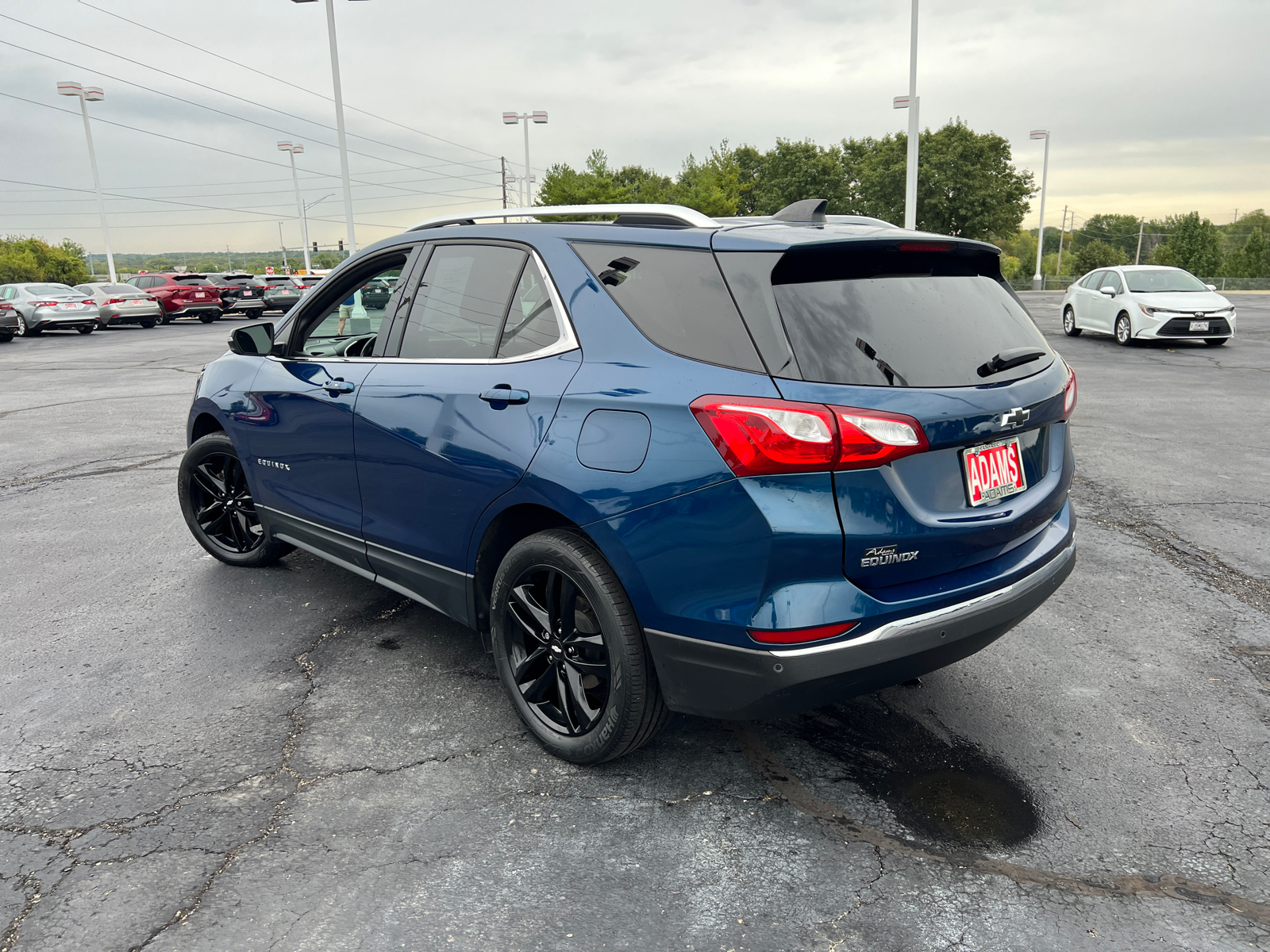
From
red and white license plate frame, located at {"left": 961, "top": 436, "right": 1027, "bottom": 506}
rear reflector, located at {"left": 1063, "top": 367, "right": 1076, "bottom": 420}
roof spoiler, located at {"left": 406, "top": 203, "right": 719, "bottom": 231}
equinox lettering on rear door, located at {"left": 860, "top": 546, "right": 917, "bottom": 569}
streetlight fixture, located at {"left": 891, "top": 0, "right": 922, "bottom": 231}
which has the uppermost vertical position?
streetlight fixture, located at {"left": 891, "top": 0, "right": 922, "bottom": 231}

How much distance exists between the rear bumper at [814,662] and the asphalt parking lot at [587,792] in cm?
43

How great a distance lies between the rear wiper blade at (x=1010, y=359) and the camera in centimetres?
279

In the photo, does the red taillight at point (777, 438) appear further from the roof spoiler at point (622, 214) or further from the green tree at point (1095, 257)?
the green tree at point (1095, 257)

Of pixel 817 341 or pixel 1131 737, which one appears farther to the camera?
pixel 1131 737

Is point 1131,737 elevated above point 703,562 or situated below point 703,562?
below

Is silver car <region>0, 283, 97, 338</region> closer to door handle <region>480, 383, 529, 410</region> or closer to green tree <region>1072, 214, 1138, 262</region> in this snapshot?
door handle <region>480, 383, 529, 410</region>

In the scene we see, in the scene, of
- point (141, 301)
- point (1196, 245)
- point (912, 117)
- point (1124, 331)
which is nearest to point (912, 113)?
point (912, 117)

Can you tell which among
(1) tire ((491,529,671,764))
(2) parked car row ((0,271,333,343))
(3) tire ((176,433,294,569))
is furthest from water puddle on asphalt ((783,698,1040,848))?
(2) parked car row ((0,271,333,343))

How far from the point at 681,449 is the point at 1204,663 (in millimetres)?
2756

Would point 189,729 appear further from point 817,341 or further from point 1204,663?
point 1204,663

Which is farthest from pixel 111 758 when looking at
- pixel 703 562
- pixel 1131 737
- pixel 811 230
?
pixel 1131 737

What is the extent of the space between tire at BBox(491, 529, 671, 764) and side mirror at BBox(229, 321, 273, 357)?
2090 mm

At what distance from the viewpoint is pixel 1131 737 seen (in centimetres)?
323

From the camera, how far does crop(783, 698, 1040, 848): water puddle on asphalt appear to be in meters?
2.70
